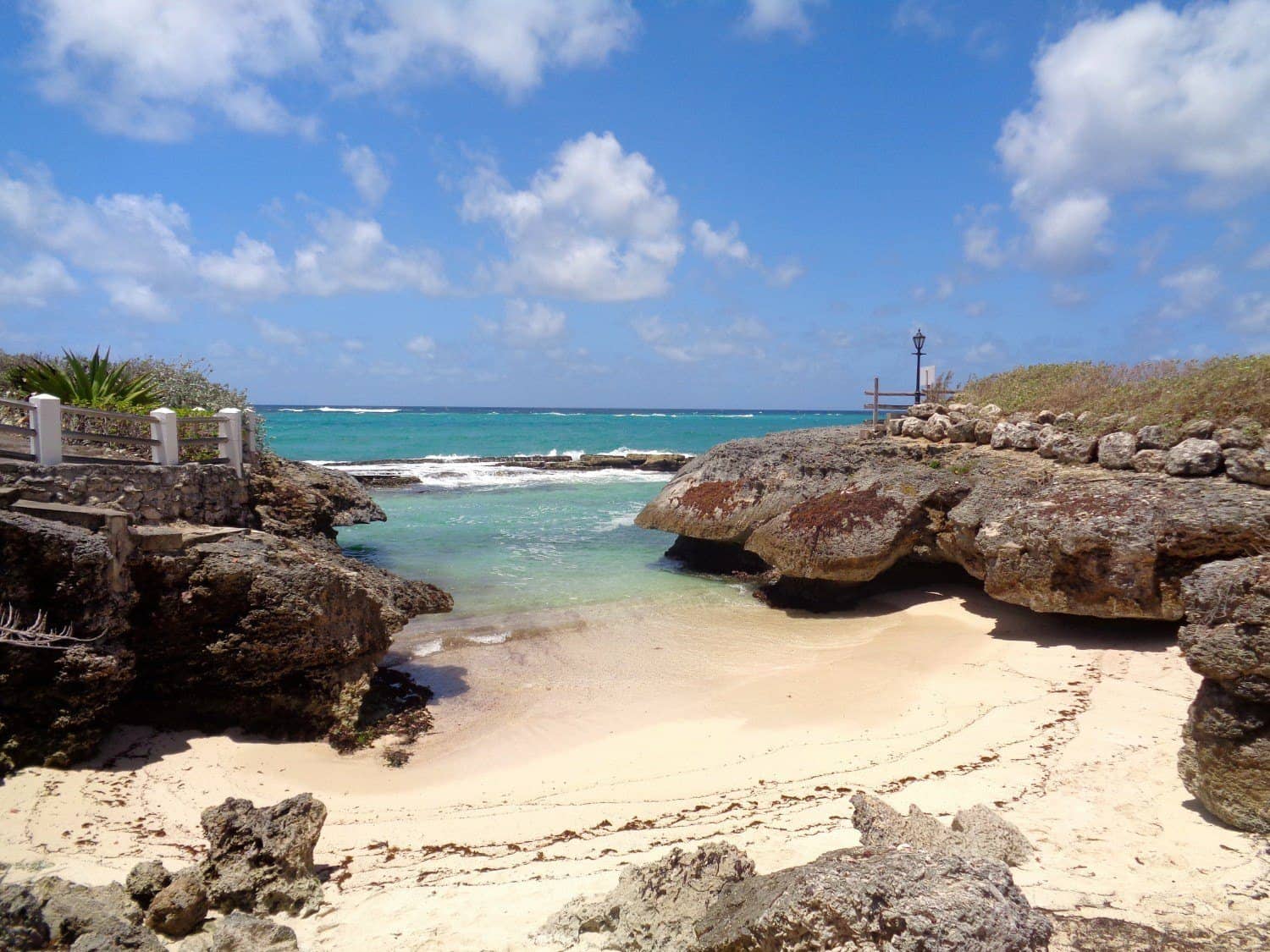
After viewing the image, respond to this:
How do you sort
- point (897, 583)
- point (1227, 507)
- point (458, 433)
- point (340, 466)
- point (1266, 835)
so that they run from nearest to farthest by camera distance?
point (1266, 835) < point (1227, 507) < point (897, 583) < point (340, 466) < point (458, 433)

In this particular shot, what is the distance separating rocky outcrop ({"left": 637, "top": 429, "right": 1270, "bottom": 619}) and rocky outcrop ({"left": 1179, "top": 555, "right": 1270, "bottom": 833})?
4.10 meters

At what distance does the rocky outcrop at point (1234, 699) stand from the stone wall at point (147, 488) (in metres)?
10.9

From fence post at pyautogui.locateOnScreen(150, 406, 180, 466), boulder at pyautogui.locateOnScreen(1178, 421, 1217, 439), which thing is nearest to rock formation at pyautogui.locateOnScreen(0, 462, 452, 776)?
fence post at pyautogui.locateOnScreen(150, 406, 180, 466)

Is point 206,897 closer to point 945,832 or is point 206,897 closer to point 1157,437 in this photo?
point 945,832

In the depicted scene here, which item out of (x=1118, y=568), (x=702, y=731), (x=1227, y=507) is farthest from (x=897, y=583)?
(x=702, y=731)

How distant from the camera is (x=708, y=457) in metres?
16.2

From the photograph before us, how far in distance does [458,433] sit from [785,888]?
73420mm

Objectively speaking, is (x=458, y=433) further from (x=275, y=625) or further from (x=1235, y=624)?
(x=1235, y=624)

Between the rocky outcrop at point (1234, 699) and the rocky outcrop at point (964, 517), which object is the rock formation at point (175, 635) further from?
the rocky outcrop at point (1234, 699)

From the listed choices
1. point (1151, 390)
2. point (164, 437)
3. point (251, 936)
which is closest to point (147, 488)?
point (164, 437)

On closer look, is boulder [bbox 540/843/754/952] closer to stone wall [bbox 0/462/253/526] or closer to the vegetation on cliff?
stone wall [bbox 0/462/253/526]

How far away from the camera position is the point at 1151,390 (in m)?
12.7

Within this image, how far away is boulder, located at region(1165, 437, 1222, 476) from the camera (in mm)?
9711

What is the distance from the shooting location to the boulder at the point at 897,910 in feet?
10.1
